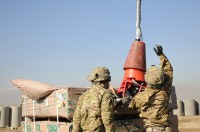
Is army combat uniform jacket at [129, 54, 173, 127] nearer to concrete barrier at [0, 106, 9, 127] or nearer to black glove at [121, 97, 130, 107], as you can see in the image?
black glove at [121, 97, 130, 107]

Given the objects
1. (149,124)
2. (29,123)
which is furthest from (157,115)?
(29,123)

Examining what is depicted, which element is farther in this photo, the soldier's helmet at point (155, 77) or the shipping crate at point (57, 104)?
the shipping crate at point (57, 104)

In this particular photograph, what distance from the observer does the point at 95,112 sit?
4.20m

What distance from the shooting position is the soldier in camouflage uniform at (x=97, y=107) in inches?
160

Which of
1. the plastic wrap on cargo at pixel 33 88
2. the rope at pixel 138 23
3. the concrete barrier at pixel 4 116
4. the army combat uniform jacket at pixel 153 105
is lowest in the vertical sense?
the concrete barrier at pixel 4 116

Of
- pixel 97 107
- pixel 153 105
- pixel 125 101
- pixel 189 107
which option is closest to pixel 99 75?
pixel 97 107

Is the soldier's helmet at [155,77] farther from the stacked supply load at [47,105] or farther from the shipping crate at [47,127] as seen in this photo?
the shipping crate at [47,127]

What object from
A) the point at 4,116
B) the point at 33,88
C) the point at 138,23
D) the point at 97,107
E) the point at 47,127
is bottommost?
the point at 4,116

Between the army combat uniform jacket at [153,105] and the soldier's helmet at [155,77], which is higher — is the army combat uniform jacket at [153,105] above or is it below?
below

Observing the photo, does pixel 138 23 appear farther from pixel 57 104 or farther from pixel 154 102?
pixel 57 104

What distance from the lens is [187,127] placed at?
18875 millimetres

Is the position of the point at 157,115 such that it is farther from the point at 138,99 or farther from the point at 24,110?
the point at 24,110

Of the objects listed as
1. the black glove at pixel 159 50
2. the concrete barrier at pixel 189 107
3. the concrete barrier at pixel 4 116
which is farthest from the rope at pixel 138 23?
the concrete barrier at pixel 189 107

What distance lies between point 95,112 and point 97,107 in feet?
0.25
